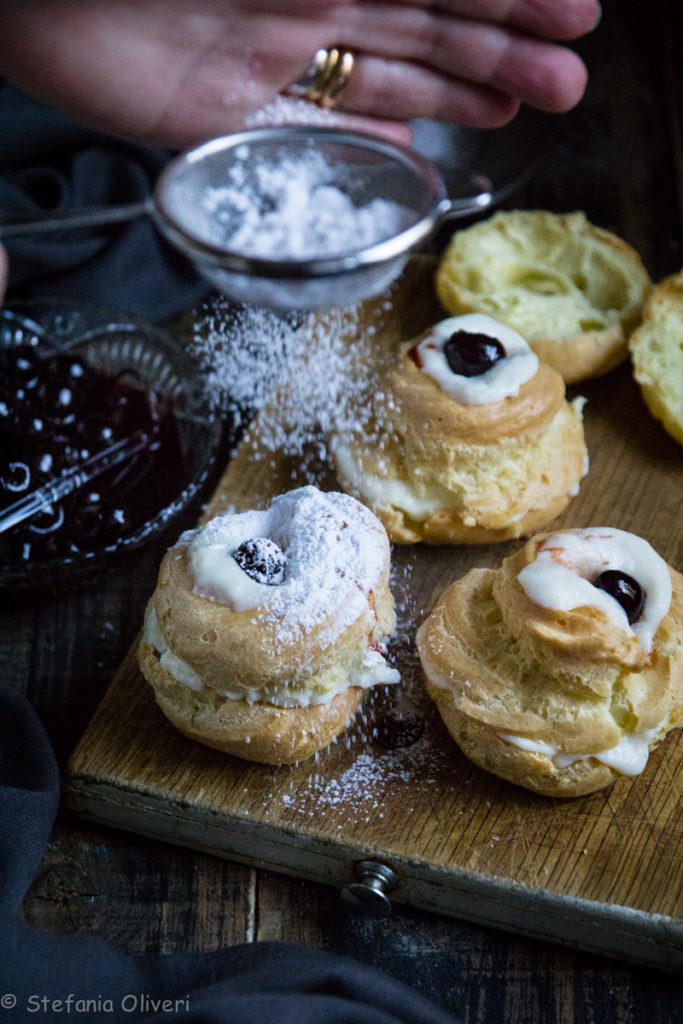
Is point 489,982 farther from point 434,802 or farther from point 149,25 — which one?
point 149,25

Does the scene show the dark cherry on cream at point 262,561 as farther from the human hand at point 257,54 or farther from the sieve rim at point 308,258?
the human hand at point 257,54

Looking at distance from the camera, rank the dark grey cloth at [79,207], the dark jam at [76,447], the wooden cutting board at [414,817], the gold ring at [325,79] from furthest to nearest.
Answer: the dark grey cloth at [79,207] → the gold ring at [325,79] → the dark jam at [76,447] → the wooden cutting board at [414,817]

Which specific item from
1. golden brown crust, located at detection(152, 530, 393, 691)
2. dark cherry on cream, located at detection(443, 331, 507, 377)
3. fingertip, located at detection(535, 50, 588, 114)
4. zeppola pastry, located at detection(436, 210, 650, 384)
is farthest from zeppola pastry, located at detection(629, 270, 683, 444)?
golden brown crust, located at detection(152, 530, 393, 691)

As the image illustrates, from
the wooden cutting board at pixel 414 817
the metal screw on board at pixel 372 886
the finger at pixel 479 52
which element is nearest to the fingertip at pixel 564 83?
the finger at pixel 479 52

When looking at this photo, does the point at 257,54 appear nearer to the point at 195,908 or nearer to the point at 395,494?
the point at 395,494

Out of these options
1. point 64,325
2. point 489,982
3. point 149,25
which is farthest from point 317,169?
point 489,982

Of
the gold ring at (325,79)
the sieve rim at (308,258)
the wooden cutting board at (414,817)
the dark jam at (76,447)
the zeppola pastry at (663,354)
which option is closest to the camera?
the wooden cutting board at (414,817)

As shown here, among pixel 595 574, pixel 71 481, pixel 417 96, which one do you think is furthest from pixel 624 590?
pixel 417 96
